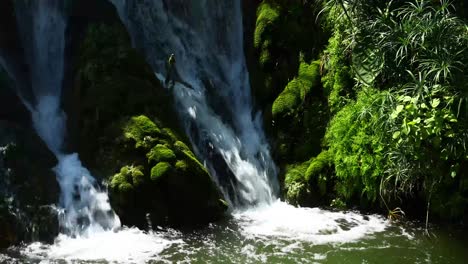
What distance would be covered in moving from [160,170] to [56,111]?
12.8 feet

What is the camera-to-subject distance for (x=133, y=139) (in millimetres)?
10938

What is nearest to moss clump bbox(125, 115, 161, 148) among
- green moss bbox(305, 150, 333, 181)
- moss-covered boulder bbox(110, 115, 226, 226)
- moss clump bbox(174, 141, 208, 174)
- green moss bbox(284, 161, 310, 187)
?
moss-covered boulder bbox(110, 115, 226, 226)

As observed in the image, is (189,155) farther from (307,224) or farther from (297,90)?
(297,90)

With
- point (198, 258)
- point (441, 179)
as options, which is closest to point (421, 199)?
point (441, 179)

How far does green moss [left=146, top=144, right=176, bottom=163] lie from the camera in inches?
416

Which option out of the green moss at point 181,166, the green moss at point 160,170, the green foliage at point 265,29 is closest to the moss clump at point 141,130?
the green moss at point 160,170

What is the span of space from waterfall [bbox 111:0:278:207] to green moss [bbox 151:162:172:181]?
189cm

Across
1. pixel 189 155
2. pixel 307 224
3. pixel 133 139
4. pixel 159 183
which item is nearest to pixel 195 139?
pixel 189 155

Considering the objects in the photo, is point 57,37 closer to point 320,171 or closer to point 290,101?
point 290,101

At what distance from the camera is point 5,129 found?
37.2 feet

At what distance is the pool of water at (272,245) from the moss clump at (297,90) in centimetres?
322

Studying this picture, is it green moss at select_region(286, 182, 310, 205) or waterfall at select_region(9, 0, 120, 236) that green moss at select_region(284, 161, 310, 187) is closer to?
green moss at select_region(286, 182, 310, 205)

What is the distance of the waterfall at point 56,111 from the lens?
10.3m

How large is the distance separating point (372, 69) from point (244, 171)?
4015 mm
